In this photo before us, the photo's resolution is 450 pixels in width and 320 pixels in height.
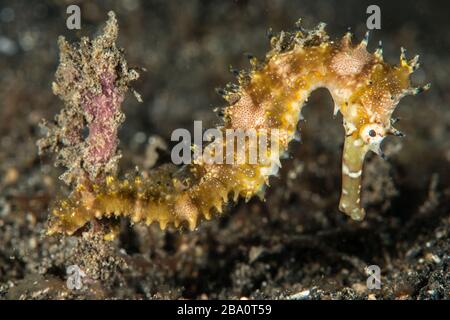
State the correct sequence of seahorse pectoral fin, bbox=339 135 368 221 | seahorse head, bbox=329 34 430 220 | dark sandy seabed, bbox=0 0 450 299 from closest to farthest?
1. seahorse head, bbox=329 34 430 220
2. seahorse pectoral fin, bbox=339 135 368 221
3. dark sandy seabed, bbox=0 0 450 299

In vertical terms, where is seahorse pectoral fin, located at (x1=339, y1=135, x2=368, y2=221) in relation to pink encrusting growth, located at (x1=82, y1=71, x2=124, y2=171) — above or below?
below

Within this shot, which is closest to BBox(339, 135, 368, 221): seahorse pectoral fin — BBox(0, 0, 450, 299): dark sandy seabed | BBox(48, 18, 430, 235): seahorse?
BBox(48, 18, 430, 235): seahorse

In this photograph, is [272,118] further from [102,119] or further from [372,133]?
[102,119]

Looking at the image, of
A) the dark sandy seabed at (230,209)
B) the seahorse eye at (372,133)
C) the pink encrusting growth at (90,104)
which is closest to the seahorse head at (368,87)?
the seahorse eye at (372,133)

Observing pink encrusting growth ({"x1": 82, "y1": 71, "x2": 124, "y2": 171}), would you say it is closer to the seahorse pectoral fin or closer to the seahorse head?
the seahorse head

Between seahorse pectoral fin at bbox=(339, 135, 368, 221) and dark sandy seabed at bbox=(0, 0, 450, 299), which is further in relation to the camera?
dark sandy seabed at bbox=(0, 0, 450, 299)

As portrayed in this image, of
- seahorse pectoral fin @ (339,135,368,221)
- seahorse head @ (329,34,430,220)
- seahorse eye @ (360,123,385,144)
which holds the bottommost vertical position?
seahorse pectoral fin @ (339,135,368,221)

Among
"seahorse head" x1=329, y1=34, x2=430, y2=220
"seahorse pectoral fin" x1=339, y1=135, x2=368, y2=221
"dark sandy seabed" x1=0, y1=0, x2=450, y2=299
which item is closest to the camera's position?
"seahorse head" x1=329, y1=34, x2=430, y2=220

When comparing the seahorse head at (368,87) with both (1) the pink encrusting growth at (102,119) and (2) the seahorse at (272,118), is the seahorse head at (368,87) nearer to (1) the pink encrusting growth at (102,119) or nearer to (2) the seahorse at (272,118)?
(2) the seahorse at (272,118)
